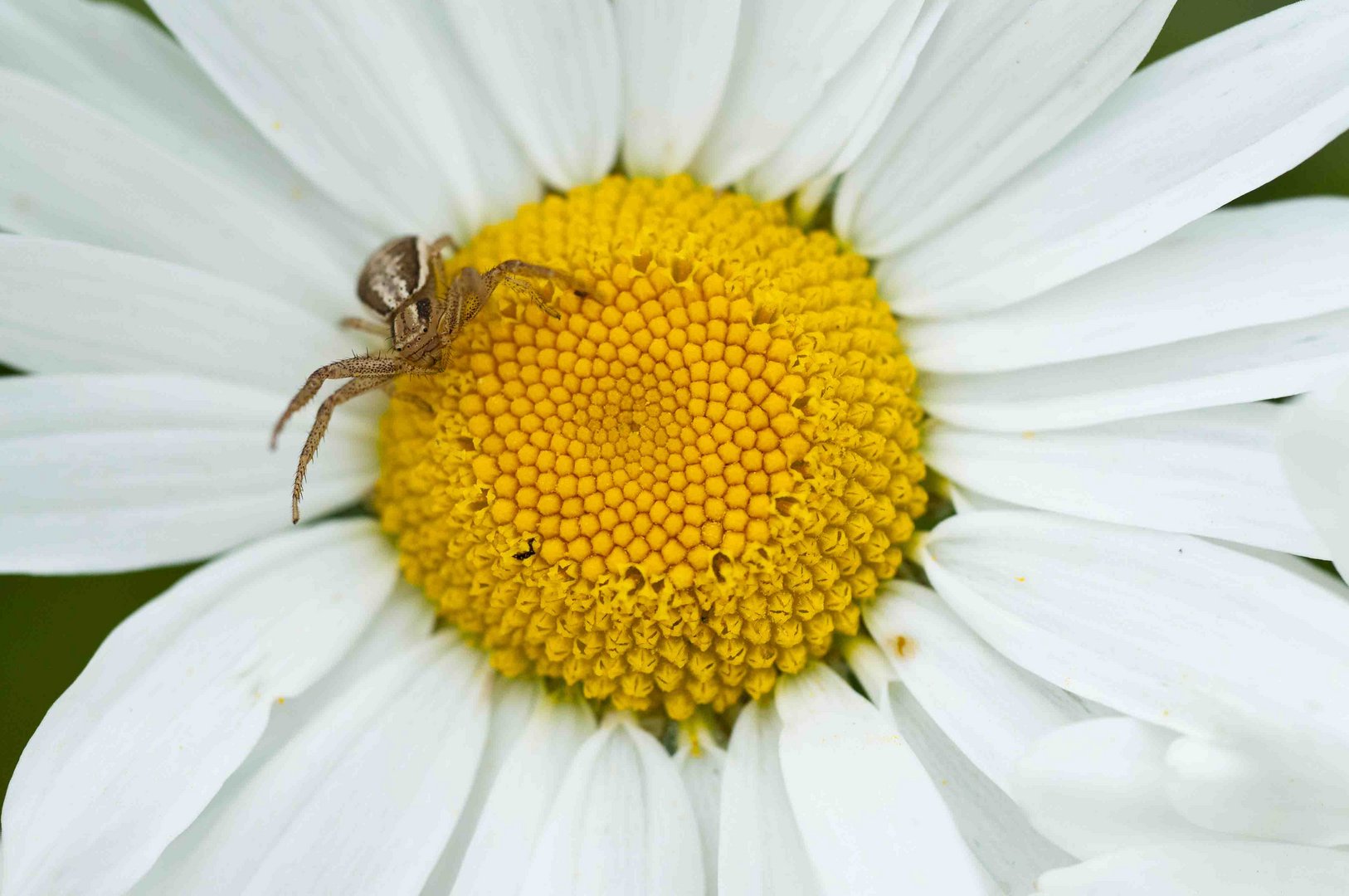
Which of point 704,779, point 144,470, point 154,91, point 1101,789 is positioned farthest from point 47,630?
point 1101,789

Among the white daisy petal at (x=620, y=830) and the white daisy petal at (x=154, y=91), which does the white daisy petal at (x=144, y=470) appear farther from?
the white daisy petal at (x=620, y=830)

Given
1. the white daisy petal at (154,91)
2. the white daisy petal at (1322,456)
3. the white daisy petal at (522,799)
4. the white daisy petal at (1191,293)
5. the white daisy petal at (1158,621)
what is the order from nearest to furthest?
1. the white daisy petal at (1322,456)
2. the white daisy petal at (1158,621)
3. the white daisy petal at (1191,293)
4. the white daisy petal at (522,799)
5. the white daisy petal at (154,91)

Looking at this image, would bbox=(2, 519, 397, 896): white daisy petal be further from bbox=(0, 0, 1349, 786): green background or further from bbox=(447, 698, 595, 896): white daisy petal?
bbox=(0, 0, 1349, 786): green background

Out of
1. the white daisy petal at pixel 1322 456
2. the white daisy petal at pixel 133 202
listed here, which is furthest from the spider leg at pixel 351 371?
the white daisy petal at pixel 1322 456

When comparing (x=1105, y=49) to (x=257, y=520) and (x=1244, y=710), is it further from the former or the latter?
(x=257, y=520)

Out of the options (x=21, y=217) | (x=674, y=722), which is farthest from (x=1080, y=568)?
(x=21, y=217)

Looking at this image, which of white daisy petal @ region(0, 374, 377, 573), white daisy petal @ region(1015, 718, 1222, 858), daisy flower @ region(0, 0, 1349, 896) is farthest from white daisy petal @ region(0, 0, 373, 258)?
white daisy petal @ region(1015, 718, 1222, 858)

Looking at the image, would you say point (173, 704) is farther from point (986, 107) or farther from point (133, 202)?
point (986, 107)
